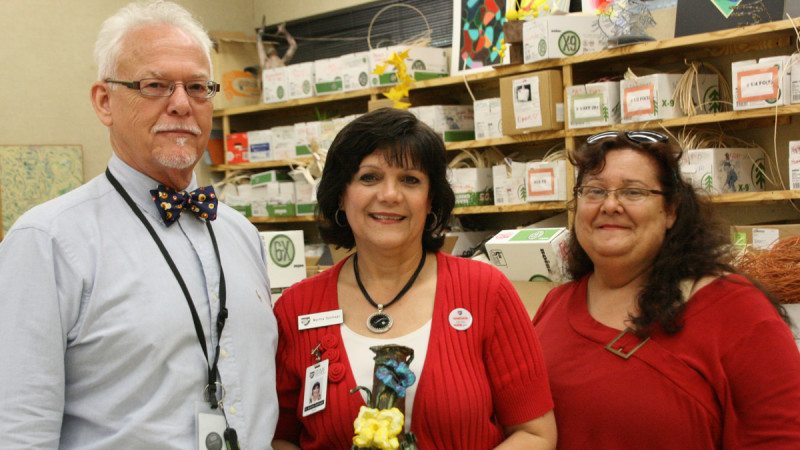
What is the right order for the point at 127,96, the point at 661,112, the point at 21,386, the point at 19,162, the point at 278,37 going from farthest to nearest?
1. the point at 278,37
2. the point at 19,162
3. the point at 661,112
4. the point at 127,96
5. the point at 21,386

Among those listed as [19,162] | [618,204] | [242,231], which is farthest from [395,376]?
[19,162]

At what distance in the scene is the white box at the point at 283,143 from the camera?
5695mm

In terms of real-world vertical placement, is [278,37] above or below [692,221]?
above

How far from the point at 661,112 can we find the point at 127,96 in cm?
282

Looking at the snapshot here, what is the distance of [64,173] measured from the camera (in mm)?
5867

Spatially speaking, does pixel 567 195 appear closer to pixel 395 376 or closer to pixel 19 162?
pixel 395 376

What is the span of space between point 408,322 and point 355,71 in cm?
363

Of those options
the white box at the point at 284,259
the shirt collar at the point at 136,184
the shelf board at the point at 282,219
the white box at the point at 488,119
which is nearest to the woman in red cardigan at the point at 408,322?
the shirt collar at the point at 136,184

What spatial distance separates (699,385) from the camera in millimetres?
1774

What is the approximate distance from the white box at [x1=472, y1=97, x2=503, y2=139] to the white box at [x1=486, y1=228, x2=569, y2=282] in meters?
1.21

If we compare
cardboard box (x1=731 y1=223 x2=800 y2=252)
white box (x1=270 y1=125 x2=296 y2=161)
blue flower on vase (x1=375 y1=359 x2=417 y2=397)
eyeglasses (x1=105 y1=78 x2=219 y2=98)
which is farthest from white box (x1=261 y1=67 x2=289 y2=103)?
blue flower on vase (x1=375 y1=359 x2=417 y2=397)

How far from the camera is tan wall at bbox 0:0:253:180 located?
5688 mm

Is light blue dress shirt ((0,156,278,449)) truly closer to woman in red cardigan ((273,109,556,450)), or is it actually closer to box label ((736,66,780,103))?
woman in red cardigan ((273,109,556,450))

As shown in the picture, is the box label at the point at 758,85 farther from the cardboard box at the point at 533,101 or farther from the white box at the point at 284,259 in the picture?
the white box at the point at 284,259
